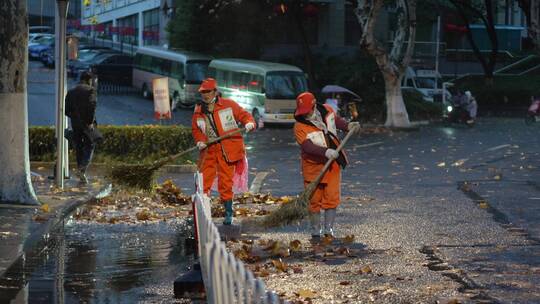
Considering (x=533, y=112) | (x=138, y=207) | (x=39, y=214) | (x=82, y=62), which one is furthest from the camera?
(x=82, y=62)

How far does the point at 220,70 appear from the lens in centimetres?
4394

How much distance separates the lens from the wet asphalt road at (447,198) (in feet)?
33.1

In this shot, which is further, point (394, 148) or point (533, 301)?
point (394, 148)

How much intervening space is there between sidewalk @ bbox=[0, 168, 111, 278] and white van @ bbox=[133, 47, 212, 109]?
2650 centimetres

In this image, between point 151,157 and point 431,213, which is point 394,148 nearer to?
point 151,157

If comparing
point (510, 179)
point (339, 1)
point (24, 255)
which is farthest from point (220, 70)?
point (24, 255)

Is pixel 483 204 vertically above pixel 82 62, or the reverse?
pixel 82 62

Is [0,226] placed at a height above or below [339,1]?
below

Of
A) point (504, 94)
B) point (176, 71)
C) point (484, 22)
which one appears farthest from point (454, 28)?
point (176, 71)

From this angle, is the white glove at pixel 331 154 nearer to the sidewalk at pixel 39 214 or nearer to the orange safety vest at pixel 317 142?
the orange safety vest at pixel 317 142

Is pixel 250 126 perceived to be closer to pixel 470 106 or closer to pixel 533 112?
pixel 533 112

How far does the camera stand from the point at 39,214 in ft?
45.1

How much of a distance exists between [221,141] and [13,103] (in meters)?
3.09

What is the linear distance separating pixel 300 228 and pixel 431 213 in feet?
7.00
